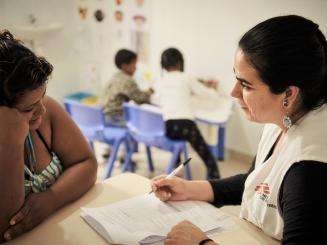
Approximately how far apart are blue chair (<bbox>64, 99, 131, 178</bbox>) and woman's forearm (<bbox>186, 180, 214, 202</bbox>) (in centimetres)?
171

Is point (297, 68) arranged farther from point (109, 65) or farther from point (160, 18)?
point (109, 65)

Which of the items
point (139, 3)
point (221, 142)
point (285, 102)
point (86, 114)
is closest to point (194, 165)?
point (221, 142)

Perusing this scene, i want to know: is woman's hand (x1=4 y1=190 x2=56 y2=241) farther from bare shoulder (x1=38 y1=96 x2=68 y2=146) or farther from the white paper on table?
bare shoulder (x1=38 y1=96 x2=68 y2=146)

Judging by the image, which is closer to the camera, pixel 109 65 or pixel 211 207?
pixel 211 207

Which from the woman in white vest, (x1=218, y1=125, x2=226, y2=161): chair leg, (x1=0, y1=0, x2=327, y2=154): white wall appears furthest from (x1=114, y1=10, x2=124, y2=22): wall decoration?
the woman in white vest

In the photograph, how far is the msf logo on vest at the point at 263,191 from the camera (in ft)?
3.40

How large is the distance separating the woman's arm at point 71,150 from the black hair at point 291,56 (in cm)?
65

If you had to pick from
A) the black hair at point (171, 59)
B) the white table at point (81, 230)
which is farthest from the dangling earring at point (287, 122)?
the black hair at point (171, 59)

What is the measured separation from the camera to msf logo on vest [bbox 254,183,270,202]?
40.8 inches

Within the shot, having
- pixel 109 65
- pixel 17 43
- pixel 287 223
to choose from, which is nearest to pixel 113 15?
pixel 109 65

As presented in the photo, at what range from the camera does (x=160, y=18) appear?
151 inches

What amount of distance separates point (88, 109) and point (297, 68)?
210 cm

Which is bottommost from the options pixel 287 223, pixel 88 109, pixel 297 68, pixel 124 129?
pixel 124 129

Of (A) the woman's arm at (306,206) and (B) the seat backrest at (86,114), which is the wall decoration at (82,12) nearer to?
(B) the seat backrest at (86,114)
